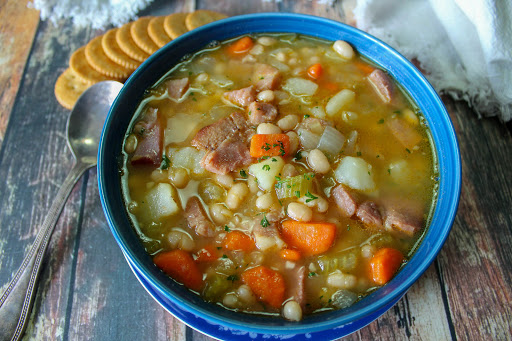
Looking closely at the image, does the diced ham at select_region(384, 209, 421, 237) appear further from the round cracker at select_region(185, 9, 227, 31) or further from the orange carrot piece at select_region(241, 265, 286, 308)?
the round cracker at select_region(185, 9, 227, 31)

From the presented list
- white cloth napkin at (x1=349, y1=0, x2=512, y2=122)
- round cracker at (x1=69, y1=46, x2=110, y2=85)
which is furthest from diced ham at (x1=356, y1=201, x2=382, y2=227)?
round cracker at (x1=69, y1=46, x2=110, y2=85)

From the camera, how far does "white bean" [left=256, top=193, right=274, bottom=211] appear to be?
261 centimetres

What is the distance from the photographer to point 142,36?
11.8ft

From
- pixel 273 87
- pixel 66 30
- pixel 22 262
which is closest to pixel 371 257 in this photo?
pixel 273 87

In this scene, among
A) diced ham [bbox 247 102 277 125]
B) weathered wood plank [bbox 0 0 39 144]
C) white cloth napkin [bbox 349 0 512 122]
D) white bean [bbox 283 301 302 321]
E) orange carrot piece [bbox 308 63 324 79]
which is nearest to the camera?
white bean [bbox 283 301 302 321]

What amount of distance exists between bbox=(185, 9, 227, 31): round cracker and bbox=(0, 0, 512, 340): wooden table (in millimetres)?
1105

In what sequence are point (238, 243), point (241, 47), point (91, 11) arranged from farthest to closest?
point (91, 11) < point (241, 47) < point (238, 243)

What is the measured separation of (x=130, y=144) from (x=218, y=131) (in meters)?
0.57

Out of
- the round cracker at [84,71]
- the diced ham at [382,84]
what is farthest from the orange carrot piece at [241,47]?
the round cracker at [84,71]

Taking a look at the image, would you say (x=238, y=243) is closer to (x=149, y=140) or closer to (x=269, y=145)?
(x=269, y=145)

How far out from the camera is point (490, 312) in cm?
269

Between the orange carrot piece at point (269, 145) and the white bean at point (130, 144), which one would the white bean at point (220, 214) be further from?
the white bean at point (130, 144)

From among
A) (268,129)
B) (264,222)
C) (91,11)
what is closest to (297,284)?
(264,222)

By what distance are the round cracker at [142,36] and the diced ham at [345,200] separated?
1.88 metres
